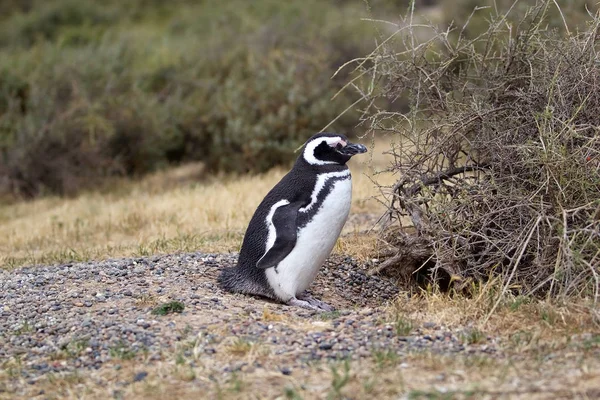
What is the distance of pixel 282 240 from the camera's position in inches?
230

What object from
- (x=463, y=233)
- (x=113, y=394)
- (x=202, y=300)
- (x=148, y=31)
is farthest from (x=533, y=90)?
(x=148, y=31)

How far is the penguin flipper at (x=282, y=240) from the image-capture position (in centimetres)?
585

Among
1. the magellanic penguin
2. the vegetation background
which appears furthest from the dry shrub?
the magellanic penguin

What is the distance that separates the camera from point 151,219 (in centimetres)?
971

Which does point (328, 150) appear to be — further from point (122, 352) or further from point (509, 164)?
point (122, 352)

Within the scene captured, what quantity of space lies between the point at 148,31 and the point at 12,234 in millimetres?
15043

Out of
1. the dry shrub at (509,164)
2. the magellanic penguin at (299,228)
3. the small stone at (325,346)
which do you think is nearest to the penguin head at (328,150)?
the magellanic penguin at (299,228)

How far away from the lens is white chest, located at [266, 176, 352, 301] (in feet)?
19.2

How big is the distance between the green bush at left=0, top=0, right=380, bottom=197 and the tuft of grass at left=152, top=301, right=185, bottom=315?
6882 millimetres

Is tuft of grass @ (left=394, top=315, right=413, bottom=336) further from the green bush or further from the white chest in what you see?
the green bush

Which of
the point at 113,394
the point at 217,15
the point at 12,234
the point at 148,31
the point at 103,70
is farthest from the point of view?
the point at 148,31

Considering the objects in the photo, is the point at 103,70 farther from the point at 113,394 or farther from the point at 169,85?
the point at 113,394

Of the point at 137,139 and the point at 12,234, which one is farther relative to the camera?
the point at 137,139

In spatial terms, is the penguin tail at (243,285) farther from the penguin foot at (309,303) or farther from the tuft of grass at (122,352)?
the tuft of grass at (122,352)
